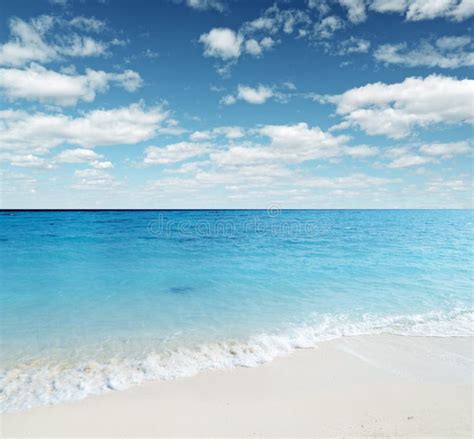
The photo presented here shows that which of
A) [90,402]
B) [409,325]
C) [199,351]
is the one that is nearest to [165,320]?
[199,351]

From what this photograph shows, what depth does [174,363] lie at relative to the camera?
7.67 metres

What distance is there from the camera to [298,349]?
8570mm

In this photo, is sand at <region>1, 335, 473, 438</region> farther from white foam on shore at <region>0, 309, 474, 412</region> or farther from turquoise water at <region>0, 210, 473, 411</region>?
turquoise water at <region>0, 210, 473, 411</region>

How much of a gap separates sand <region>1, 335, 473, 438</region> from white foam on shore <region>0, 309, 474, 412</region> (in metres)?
0.37

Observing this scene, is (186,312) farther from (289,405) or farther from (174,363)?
(289,405)

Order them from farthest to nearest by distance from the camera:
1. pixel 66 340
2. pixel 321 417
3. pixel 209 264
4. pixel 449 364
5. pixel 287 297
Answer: pixel 209 264 → pixel 287 297 → pixel 66 340 → pixel 449 364 → pixel 321 417

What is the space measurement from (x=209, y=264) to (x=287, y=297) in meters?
10.4

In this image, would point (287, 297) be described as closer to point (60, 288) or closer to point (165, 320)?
point (165, 320)

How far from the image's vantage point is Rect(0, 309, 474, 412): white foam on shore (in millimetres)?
6434

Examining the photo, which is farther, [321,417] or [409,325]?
[409,325]

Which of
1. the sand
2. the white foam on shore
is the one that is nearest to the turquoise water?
the white foam on shore

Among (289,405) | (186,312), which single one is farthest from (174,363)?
(186,312)

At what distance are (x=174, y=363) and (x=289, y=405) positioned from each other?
325cm

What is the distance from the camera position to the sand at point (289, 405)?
527 cm
